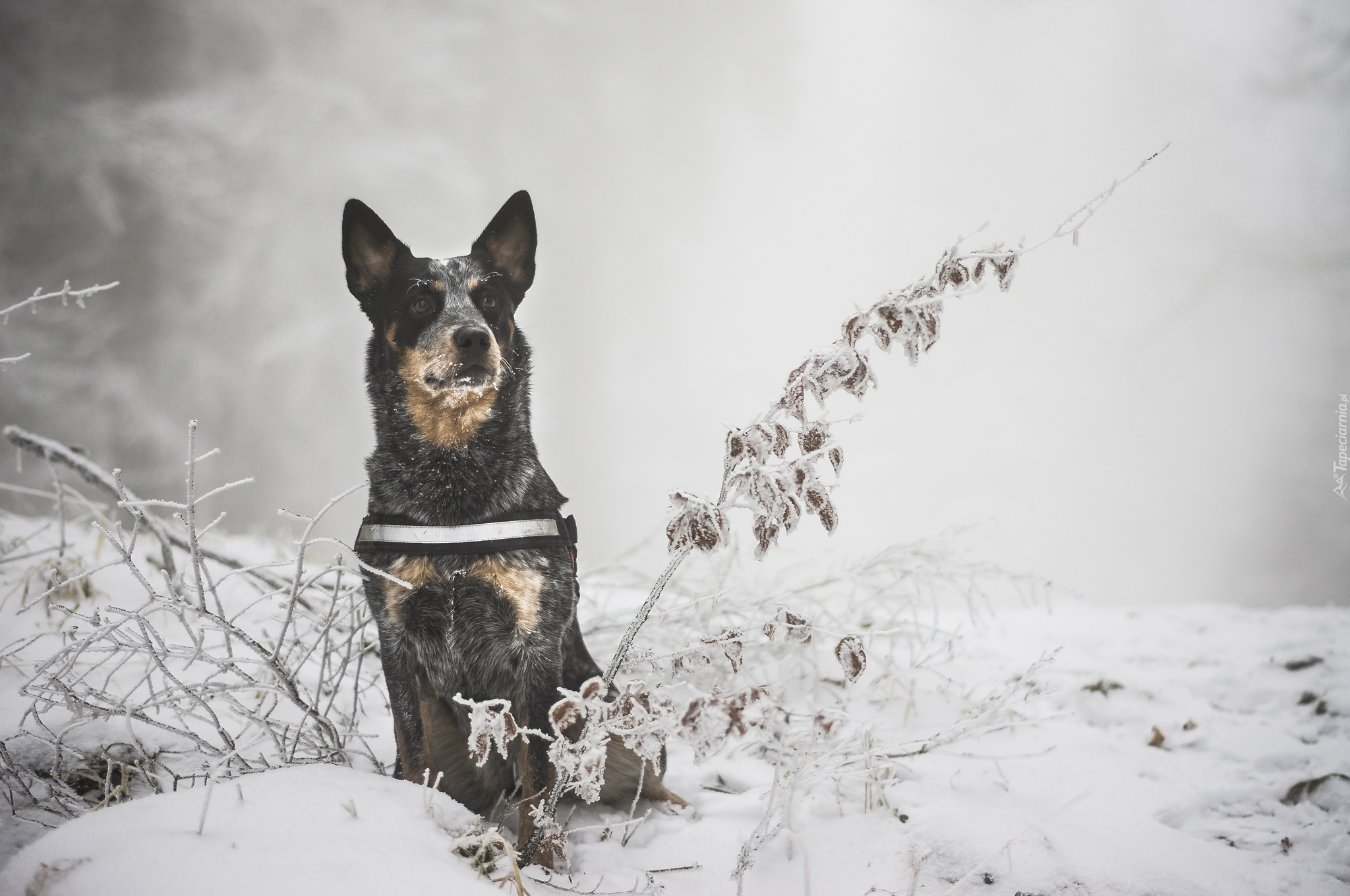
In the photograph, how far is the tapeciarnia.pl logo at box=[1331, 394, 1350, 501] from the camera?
3.48m

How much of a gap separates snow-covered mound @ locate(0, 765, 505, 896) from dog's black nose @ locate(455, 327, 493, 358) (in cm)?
107

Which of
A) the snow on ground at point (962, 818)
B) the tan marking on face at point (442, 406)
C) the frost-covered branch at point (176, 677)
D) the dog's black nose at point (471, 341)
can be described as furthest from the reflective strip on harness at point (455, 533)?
the snow on ground at point (962, 818)

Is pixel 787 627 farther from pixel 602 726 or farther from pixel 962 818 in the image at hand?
pixel 962 818

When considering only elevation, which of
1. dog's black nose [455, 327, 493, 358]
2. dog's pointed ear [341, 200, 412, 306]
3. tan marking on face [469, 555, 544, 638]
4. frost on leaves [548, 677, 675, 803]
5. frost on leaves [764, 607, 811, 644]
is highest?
dog's pointed ear [341, 200, 412, 306]

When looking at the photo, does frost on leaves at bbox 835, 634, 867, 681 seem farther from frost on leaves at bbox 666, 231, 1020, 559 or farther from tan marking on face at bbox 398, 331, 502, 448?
tan marking on face at bbox 398, 331, 502, 448

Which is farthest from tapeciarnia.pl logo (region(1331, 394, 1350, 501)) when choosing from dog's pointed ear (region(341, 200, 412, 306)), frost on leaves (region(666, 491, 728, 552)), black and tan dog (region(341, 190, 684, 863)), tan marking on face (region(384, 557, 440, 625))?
dog's pointed ear (region(341, 200, 412, 306))

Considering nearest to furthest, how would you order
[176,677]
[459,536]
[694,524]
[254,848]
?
[254,848], [694,524], [459,536], [176,677]

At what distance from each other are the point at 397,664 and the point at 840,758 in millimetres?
1380

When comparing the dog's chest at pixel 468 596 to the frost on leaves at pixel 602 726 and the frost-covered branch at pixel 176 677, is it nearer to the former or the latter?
the frost-covered branch at pixel 176 677

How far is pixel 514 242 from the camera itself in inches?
81.7

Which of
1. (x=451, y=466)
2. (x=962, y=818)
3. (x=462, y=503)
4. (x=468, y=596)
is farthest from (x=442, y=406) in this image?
(x=962, y=818)

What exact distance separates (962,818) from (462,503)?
1.73 m

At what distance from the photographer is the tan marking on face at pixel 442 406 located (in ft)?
6.02

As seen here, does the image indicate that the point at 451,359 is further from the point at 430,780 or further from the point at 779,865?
the point at 779,865
